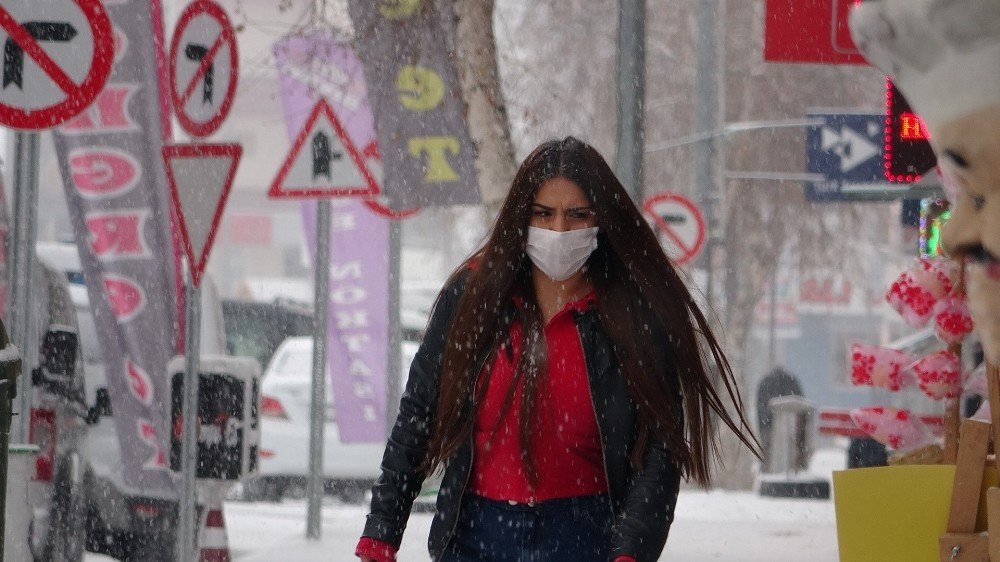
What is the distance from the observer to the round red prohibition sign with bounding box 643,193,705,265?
728 inches

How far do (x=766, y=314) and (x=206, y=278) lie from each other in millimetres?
45830


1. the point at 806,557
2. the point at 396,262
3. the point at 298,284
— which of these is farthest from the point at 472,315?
the point at 298,284

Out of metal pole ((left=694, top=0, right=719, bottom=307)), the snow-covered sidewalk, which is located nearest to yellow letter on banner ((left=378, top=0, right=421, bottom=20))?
the snow-covered sidewalk

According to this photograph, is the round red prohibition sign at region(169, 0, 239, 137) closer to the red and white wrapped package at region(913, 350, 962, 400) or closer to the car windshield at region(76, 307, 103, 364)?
the car windshield at region(76, 307, 103, 364)

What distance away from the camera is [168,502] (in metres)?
8.91

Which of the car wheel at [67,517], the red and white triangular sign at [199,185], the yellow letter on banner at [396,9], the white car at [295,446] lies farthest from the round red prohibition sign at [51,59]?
the white car at [295,446]

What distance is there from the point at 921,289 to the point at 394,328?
756 cm

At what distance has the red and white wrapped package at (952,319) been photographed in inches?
227

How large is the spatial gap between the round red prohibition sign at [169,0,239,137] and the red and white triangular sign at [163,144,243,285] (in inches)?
10.3

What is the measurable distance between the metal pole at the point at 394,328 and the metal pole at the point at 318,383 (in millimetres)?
1552

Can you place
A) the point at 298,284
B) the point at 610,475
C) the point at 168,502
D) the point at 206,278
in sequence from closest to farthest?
the point at 610,475
the point at 168,502
the point at 206,278
the point at 298,284

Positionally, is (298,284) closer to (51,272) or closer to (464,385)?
(51,272)

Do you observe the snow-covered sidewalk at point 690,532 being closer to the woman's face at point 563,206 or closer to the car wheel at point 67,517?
the car wheel at point 67,517

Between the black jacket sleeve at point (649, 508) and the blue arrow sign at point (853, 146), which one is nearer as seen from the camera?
the black jacket sleeve at point (649, 508)
